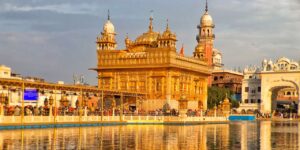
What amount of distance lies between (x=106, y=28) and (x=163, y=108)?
1769 cm

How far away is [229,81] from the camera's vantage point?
110m

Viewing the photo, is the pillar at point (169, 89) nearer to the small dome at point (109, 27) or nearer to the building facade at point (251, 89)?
the small dome at point (109, 27)

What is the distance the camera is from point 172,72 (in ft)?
195

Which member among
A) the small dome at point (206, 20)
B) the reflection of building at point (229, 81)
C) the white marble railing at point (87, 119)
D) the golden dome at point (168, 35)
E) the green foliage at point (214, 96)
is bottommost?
the white marble railing at point (87, 119)

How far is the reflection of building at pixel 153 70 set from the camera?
194ft

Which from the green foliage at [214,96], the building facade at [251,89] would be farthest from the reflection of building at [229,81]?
the green foliage at [214,96]

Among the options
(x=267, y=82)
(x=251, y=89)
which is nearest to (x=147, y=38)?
(x=267, y=82)

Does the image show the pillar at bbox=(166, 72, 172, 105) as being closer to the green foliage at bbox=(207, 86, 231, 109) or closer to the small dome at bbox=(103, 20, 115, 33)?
the small dome at bbox=(103, 20, 115, 33)

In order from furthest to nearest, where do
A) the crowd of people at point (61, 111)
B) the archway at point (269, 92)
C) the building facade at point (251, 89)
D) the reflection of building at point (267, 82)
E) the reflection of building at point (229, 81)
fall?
the reflection of building at point (229, 81) < the building facade at point (251, 89) < the archway at point (269, 92) < the reflection of building at point (267, 82) < the crowd of people at point (61, 111)

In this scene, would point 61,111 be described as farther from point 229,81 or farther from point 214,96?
point 229,81

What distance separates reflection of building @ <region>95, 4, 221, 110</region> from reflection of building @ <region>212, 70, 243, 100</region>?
4094 centimetres

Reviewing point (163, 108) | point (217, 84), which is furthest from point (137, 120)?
point (217, 84)

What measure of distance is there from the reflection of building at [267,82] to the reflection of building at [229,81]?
10.9 metres

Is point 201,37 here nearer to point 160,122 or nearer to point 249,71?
point 249,71
